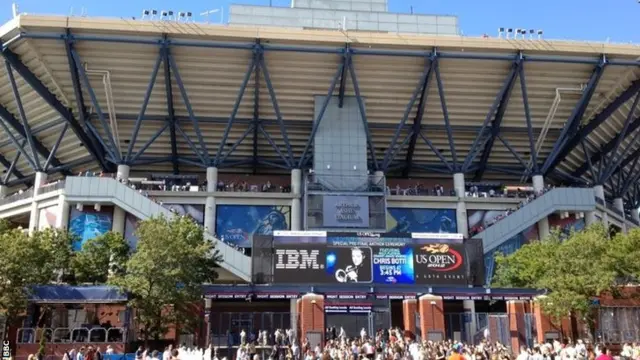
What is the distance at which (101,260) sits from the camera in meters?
40.5

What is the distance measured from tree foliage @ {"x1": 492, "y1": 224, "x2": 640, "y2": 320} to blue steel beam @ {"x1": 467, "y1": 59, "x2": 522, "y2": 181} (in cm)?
1502

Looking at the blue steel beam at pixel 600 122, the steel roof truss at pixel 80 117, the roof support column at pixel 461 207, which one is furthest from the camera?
the roof support column at pixel 461 207

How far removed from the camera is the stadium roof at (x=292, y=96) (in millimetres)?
47344

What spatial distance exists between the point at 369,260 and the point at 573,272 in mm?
12229

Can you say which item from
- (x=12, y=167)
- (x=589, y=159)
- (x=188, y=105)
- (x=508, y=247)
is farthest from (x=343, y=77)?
(x=12, y=167)

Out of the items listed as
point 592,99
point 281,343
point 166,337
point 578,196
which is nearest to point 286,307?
point 166,337

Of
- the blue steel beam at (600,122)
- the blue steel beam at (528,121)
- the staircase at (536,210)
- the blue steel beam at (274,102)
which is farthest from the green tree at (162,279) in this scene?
the blue steel beam at (600,122)

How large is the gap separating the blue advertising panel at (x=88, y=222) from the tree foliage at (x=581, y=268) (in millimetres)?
33580

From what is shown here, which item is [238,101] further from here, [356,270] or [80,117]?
[356,270]

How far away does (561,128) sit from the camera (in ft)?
190

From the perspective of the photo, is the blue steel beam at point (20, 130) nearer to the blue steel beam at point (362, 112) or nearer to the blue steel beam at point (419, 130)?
the blue steel beam at point (362, 112)

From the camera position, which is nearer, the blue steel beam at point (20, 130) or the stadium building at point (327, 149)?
the stadium building at point (327, 149)

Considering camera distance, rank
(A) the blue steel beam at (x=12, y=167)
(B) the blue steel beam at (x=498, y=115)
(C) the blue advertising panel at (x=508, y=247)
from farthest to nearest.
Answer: (A) the blue steel beam at (x=12, y=167), (C) the blue advertising panel at (x=508, y=247), (B) the blue steel beam at (x=498, y=115)

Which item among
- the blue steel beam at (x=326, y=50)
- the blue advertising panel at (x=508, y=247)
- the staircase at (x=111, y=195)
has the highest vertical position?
the blue steel beam at (x=326, y=50)
